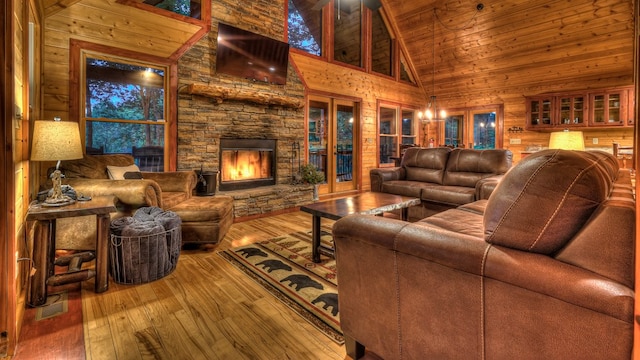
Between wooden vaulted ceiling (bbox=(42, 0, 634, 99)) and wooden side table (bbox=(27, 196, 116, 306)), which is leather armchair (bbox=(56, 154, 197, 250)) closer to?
wooden side table (bbox=(27, 196, 116, 306))

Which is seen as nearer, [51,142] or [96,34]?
[51,142]

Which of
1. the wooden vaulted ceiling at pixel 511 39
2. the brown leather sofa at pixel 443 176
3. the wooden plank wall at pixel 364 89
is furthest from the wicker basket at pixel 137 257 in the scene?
the wooden plank wall at pixel 364 89

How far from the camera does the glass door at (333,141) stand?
624 centimetres

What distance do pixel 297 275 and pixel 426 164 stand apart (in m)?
3.19

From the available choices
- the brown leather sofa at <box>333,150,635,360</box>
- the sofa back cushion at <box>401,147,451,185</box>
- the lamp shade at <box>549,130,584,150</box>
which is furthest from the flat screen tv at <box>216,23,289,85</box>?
the brown leather sofa at <box>333,150,635,360</box>

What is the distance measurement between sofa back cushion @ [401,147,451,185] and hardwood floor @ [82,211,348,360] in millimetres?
3311

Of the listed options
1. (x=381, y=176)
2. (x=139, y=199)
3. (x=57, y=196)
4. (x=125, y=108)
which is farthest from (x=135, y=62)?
(x=381, y=176)

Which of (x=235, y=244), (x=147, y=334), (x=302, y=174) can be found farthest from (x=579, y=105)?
(x=147, y=334)

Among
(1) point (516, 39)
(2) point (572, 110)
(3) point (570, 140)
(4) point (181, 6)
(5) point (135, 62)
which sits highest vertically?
(1) point (516, 39)

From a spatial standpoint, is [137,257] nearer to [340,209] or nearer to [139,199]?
[139,199]

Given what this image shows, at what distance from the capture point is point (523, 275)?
0.95 metres

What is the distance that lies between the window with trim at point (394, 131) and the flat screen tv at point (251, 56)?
296 cm

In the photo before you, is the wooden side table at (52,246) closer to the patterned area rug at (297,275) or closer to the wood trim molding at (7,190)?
the wood trim molding at (7,190)

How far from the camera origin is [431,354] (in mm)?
1195
